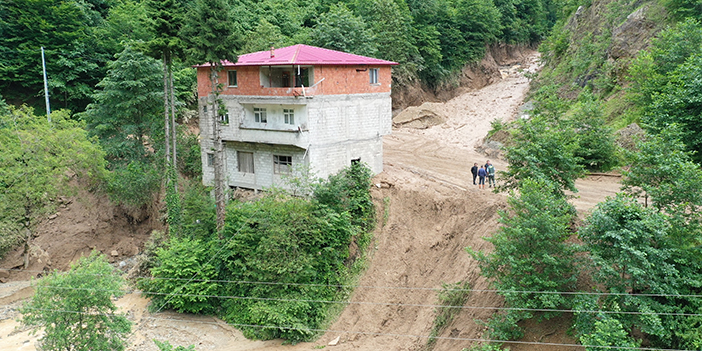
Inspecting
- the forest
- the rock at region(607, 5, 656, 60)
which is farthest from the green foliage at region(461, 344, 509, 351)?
the rock at region(607, 5, 656, 60)

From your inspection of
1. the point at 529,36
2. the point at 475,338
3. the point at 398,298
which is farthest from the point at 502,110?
the point at 529,36

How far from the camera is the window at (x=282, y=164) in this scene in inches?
1128

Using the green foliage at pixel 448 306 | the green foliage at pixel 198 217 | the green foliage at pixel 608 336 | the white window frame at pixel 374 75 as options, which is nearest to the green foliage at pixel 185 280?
the green foliage at pixel 198 217

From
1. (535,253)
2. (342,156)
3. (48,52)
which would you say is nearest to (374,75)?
(342,156)

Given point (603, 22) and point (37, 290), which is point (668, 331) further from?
point (603, 22)

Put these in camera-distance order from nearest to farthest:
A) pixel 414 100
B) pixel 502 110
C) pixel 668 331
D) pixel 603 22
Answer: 1. pixel 668 331
2. pixel 603 22
3. pixel 502 110
4. pixel 414 100

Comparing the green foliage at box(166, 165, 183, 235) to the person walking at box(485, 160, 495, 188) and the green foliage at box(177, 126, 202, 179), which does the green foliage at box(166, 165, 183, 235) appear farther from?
the person walking at box(485, 160, 495, 188)

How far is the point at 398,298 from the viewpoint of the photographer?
24562mm

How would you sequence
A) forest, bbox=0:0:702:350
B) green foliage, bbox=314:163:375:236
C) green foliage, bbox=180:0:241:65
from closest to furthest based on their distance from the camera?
forest, bbox=0:0:702:350 < green foliage, bbox=180:0:241:65 < green foliage, bbox=314:163:375:236

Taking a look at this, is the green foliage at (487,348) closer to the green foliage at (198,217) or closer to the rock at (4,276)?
the green foliage at (198,217)

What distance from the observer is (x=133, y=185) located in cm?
3169

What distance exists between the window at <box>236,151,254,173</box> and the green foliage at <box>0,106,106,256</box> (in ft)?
29.2

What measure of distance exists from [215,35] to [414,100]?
34646 mm

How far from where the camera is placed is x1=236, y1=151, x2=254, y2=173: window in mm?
30281
